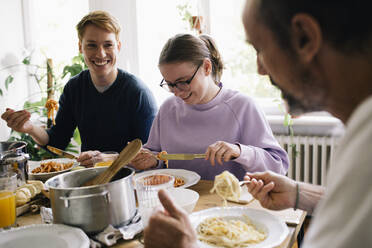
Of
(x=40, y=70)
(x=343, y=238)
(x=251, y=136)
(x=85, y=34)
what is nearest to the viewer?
(x=343, y=238)

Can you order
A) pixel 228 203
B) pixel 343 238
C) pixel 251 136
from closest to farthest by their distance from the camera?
1. pixel 343 238
2. pixel 228 203
3. pixel 251 136

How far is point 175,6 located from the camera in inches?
151

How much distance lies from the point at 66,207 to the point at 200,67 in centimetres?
112

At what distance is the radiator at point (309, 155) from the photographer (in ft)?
10.6

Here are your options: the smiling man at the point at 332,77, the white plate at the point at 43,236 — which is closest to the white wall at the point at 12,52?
the white plate at the point at 43,236

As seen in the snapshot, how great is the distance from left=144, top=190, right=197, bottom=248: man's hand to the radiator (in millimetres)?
2624

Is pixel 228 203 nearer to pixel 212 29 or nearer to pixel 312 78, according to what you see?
pixel 312 78

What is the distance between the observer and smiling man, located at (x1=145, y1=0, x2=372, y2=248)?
460 mm

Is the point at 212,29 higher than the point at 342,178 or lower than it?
higher

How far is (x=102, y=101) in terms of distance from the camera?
254 cm

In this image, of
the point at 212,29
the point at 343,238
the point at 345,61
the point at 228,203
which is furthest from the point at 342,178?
the point at 212,29

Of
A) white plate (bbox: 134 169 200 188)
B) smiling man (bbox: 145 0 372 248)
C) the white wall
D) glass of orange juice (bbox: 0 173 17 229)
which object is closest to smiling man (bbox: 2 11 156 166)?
white plate (bbox: 134 169 200 188)

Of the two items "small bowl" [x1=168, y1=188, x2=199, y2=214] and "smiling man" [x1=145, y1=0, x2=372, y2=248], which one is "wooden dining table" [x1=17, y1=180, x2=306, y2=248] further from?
"smiling man" [x1=145, y1=0, x2=372, y2=248]

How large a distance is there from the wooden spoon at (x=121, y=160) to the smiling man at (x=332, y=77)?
1.26 ft
